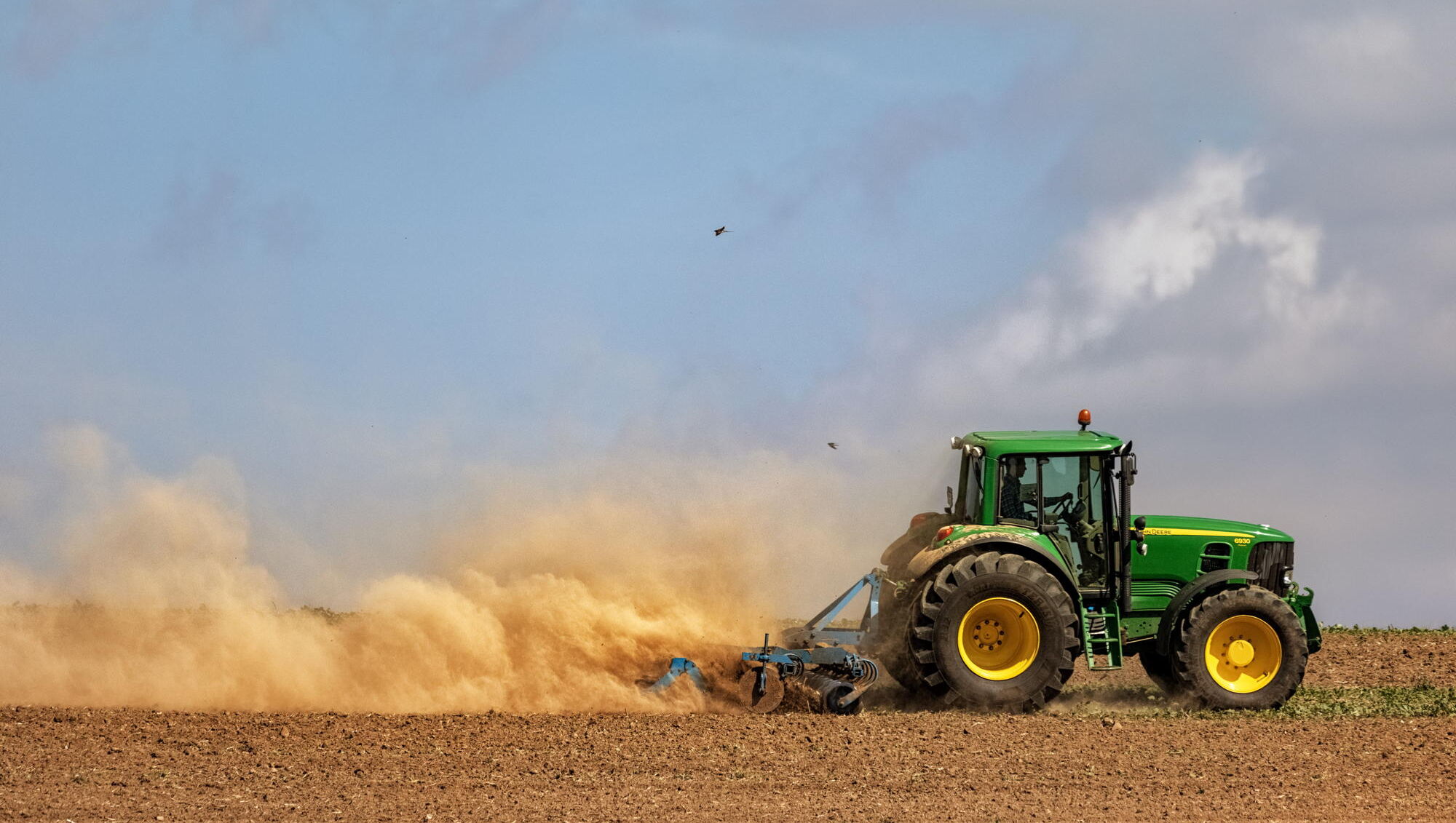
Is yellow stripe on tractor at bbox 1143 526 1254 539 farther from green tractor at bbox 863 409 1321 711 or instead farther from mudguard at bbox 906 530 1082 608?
mudguard at bbox 906 530 1082 608

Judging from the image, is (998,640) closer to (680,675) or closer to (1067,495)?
(1067,495)

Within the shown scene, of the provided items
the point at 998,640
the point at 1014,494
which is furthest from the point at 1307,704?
the point at 1014,494

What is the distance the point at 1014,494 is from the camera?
13.1 m

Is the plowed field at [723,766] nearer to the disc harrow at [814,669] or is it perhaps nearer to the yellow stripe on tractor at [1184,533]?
the disc harrow at [814,669]

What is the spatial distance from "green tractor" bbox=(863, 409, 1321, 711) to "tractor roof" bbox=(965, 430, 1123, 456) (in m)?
0.01

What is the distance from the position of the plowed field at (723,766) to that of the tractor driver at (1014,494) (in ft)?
5.83

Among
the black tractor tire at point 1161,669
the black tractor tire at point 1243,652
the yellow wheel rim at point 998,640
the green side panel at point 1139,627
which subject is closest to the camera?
the yellow wheel rim at point 998,640

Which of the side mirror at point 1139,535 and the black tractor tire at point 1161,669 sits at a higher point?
the side mirror at point 1139,535

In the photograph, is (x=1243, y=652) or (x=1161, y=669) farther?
(x=1161, y=669)

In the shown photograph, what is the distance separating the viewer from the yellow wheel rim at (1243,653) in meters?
13.1

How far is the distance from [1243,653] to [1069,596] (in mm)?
1813

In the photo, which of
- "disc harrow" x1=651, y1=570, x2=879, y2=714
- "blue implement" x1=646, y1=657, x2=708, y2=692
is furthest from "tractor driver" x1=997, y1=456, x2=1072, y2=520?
"blue implement" x1=646, y1=657, x2=708, y2=692

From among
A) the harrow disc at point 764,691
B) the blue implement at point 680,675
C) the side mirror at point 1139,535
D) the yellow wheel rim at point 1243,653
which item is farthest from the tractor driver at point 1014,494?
the blue implement at point 680,675

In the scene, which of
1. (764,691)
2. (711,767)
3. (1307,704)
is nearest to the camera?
(711,767)
